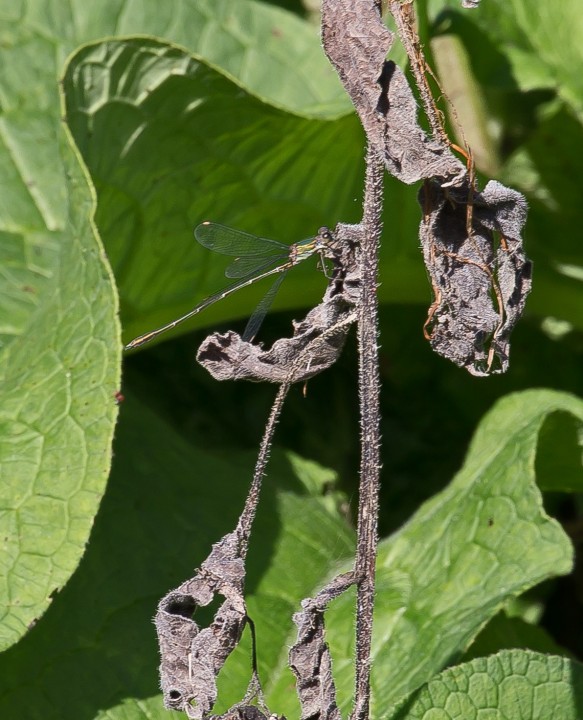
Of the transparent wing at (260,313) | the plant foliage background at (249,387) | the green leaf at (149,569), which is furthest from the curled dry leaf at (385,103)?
the green leaf at (149,569)

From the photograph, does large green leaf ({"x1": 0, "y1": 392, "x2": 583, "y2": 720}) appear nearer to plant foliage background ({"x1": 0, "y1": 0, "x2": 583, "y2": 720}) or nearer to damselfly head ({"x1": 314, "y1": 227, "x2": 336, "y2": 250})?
plant foliage background ({"x1": 0, "y1": 0, "x2": 583, "y2": 720})

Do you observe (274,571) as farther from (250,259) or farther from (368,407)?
(368,407)

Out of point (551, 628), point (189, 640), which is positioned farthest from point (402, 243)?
point (189, 640)

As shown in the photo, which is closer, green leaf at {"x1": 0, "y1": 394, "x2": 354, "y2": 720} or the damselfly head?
the damselfly head

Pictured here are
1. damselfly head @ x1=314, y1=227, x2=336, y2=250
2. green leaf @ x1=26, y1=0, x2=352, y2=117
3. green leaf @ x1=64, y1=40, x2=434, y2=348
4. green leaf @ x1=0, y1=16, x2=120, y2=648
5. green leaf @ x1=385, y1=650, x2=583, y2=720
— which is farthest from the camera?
green leaf @ x1=26, y1=0, x2=352, y2=117

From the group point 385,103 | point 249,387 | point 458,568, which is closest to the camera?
point 385,103

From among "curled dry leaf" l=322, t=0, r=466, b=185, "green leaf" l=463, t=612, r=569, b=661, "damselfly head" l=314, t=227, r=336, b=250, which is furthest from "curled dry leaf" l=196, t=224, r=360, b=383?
"green leaf" l=463, t=612, r=569, b=661

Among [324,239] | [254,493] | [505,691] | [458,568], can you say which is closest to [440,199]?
[324,239]
